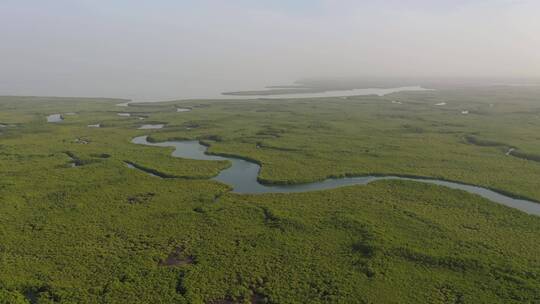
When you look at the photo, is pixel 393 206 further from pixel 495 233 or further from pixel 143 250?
pixel 143 250

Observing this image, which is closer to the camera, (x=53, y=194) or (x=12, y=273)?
(x=12, y=273)

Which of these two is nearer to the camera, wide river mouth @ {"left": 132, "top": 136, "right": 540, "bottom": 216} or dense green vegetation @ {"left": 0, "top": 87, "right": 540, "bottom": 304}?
dense green vegetation @ {"left": 0, "top": 87, "right": 540, "bottom": 304}

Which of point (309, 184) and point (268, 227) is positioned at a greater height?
point (309, 184)

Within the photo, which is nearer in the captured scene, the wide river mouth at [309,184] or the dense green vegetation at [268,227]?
the dense green vegetation at [268,227]

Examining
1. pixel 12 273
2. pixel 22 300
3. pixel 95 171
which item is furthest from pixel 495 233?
pixel 95 171

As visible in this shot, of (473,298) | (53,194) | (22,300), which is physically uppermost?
(53,194)

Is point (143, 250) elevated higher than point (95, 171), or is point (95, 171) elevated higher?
point (95, 171)

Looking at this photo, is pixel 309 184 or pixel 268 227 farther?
pixel 309 184

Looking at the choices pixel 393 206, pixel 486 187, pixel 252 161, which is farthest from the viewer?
pixel 252 161
